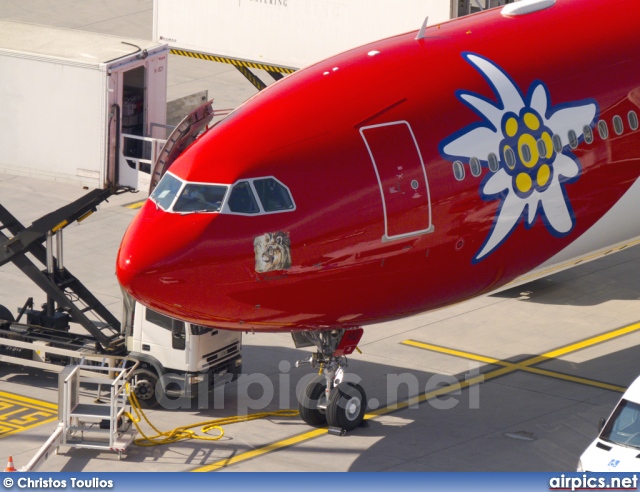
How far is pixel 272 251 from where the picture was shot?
21062 mm

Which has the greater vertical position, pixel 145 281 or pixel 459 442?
pixel 145 281

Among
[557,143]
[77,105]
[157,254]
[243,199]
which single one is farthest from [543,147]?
[77,105]

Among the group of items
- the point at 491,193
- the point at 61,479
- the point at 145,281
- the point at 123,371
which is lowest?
the point at 61,479

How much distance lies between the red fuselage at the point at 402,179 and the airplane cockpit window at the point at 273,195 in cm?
2

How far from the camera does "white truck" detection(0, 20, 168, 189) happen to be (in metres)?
26.5

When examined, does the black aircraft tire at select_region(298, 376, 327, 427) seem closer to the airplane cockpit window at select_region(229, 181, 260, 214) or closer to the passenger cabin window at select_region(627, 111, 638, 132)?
the airplane cockpit window at select_region(229, 181, 260, 214)

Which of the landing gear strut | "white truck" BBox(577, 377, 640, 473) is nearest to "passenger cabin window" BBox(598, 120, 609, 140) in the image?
"white truck" BBox(577, 377, 640, 473)

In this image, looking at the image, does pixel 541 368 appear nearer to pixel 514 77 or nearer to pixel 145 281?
pixel 514 77

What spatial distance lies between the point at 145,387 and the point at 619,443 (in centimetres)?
914

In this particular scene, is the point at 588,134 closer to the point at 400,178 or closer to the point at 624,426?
the point at 400,178

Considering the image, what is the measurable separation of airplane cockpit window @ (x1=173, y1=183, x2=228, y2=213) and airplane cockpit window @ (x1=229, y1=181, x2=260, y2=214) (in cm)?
16

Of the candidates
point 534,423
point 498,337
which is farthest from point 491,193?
point 498,337

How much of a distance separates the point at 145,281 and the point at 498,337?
10.4 m

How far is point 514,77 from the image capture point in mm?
23234
